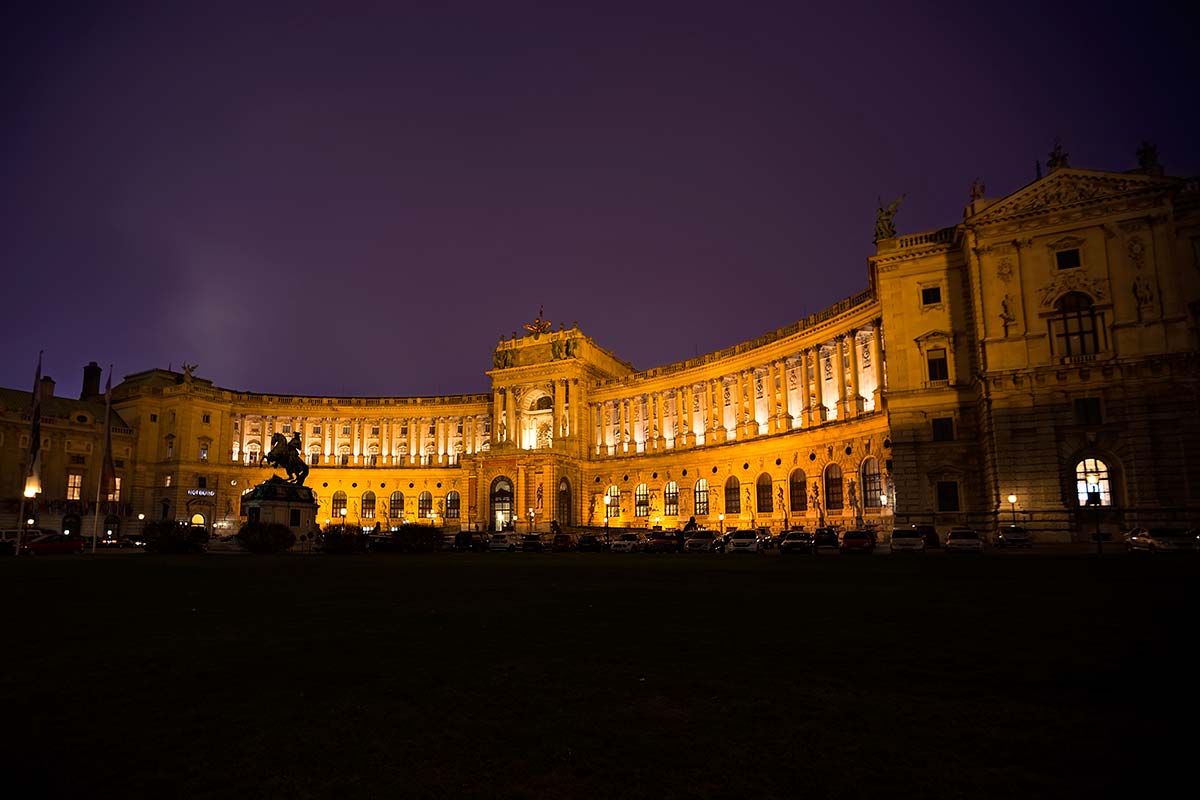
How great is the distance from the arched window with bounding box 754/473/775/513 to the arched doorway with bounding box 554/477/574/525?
86.8 feet

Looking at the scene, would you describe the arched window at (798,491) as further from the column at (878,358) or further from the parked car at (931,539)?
the parked car at (931,539)

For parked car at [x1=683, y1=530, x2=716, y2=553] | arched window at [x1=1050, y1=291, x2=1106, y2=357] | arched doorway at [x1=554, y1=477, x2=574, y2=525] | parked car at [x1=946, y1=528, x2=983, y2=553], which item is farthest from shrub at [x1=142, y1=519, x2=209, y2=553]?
arched window at [x1=1050, y1=291, x2=1106, y2=357]

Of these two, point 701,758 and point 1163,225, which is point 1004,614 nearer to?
point 701,758

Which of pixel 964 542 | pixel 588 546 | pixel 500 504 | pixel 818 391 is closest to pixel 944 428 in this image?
pixel 964 542

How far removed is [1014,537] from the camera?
4041 cm

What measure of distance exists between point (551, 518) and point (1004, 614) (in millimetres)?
74705

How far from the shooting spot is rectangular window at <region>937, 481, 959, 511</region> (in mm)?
49188

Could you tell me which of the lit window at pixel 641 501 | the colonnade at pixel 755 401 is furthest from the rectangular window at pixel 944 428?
the lit window at pixel 641 501

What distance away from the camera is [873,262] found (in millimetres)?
56719

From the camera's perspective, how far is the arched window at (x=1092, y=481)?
4369 centimetres

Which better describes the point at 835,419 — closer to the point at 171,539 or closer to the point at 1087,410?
the point at 1087,410

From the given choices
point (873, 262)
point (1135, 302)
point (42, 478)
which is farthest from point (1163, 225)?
point (42, 478)

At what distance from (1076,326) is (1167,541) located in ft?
56.4

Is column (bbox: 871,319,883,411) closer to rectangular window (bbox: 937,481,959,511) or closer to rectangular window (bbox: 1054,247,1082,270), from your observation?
rectangular window (bbox: 937,481,959,511)
